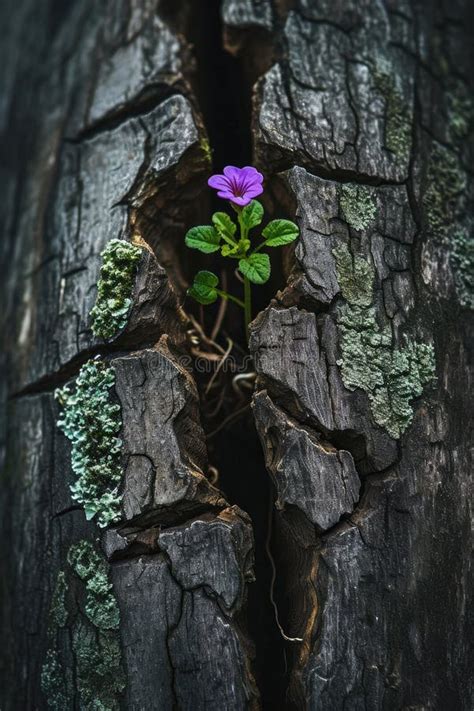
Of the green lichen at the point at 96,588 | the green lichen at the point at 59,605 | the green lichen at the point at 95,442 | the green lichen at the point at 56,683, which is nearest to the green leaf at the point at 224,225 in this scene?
the green lichen at the point at 95,442

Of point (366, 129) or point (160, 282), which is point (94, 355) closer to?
point (160, 282)

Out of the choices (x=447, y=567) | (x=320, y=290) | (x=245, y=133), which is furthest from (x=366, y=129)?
(x=447, y=567)

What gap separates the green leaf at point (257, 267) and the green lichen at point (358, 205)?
0.31 metres

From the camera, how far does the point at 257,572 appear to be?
2.02m

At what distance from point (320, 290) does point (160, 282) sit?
43 centimetres

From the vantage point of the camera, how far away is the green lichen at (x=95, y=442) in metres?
1.88

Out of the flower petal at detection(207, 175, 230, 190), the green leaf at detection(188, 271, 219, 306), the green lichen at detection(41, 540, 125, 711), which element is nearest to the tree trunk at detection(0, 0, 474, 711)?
the green lichen at detection(41, 540, 125, 711)

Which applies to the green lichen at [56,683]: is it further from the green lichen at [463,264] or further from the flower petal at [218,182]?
the green lichen at [463,264]

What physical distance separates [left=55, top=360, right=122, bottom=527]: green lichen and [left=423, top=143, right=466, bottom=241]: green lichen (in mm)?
1066

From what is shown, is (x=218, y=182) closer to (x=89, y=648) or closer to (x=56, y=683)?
(x=89, y=648)

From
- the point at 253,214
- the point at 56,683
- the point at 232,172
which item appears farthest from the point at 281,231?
the point at 56,683

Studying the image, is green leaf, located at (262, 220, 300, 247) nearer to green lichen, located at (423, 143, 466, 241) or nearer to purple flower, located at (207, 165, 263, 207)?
purple flower, located at (207, 165, 263, 207)

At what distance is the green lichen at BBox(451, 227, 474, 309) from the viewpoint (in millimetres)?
2127

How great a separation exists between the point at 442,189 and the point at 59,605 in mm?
A: 1659
